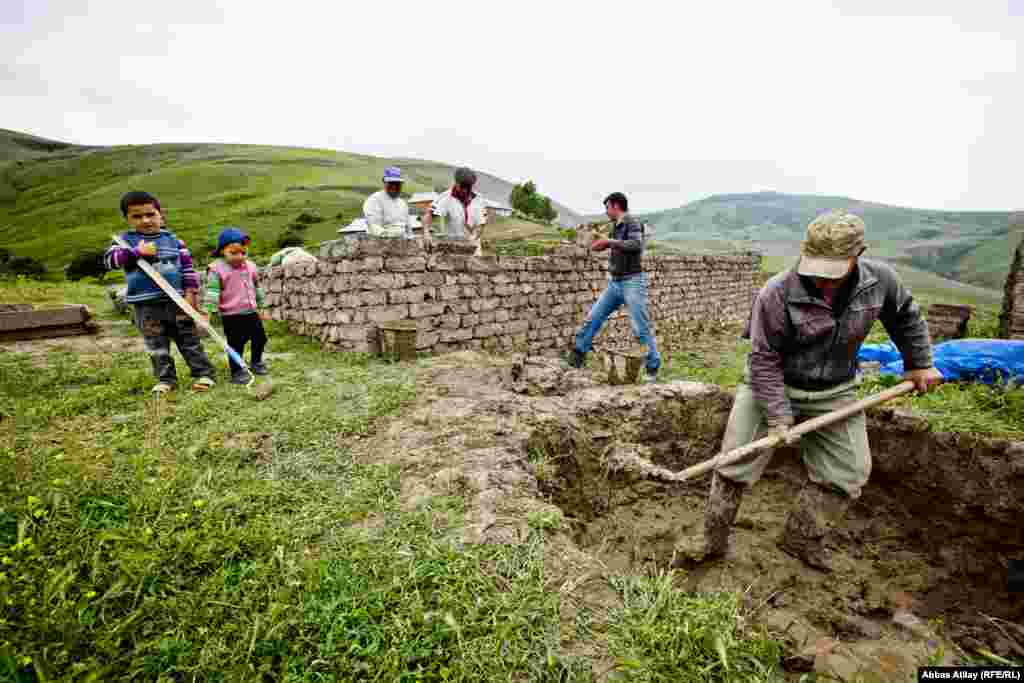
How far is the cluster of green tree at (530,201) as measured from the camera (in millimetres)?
51500

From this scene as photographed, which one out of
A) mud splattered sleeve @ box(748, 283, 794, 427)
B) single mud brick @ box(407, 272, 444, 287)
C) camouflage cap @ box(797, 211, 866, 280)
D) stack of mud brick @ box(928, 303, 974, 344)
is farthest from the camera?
stack of mud brick @ box(928, 303, 974, 344)

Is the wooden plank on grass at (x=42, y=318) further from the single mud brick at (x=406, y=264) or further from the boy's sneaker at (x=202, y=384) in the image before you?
the single mud brick at (x=406, y=264)

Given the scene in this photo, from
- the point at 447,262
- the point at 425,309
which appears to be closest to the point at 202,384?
the point at 425,309

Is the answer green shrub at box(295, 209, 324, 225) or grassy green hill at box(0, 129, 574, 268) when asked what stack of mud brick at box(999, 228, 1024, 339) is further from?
green shrub at box(295, 209, 324, 225)

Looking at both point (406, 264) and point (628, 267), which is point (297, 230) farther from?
point (628, 267)

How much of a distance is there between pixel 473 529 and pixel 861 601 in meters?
2.74

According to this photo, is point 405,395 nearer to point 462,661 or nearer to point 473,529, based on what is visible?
point 473,529

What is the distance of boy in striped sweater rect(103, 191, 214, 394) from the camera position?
3.87 metres

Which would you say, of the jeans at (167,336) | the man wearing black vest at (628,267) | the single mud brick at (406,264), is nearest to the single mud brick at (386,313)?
the single mud brick at (406,264)

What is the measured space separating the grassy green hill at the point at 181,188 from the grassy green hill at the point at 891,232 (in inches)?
1345

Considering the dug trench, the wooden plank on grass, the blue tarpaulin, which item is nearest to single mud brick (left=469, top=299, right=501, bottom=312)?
the dug trench

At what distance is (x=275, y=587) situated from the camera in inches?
73.0

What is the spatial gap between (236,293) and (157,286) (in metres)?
0.73

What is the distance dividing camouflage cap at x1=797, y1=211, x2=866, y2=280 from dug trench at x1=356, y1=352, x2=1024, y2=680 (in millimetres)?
1794
